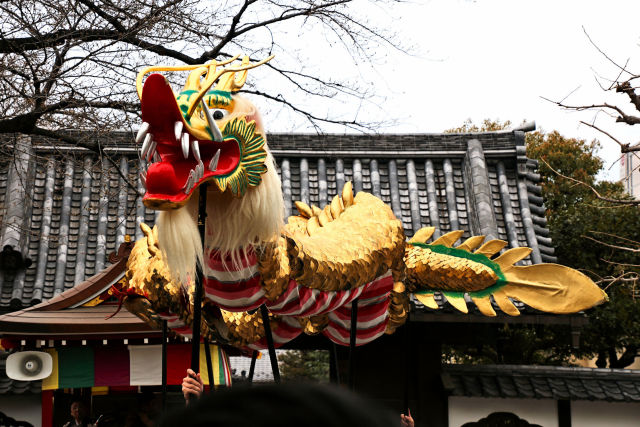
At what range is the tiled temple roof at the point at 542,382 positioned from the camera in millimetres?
8125

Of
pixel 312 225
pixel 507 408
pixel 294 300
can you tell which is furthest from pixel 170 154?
pixel 507 408

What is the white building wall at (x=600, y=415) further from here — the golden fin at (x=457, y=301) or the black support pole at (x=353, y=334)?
the black support pole at (x=353, y=334)

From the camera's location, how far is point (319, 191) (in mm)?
9172

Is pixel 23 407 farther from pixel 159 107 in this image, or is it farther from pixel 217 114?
pixel 159 107

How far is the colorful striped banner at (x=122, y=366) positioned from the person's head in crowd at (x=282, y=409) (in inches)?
242

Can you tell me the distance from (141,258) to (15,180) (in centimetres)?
533

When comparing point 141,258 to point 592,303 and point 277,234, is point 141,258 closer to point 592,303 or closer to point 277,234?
point 277,234

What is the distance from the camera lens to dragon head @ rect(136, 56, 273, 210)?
9.95 feet

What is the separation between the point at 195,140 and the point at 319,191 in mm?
6046

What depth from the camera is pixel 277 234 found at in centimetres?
342

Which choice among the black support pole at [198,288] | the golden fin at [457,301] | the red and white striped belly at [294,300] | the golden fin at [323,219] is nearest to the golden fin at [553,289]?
the golden fin at [457,301]

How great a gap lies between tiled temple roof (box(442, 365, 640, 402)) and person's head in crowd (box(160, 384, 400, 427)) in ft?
24.6

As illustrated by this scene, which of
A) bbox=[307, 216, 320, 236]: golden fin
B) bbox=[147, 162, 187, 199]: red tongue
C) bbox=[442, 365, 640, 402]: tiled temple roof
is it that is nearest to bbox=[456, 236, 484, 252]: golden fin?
bbox=[307, 216, 320, 236]: golden fin

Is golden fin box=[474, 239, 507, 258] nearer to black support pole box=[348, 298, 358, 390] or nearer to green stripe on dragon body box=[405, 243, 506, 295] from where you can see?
green stripe on dragon body box=[405, 243, 506, 295]
